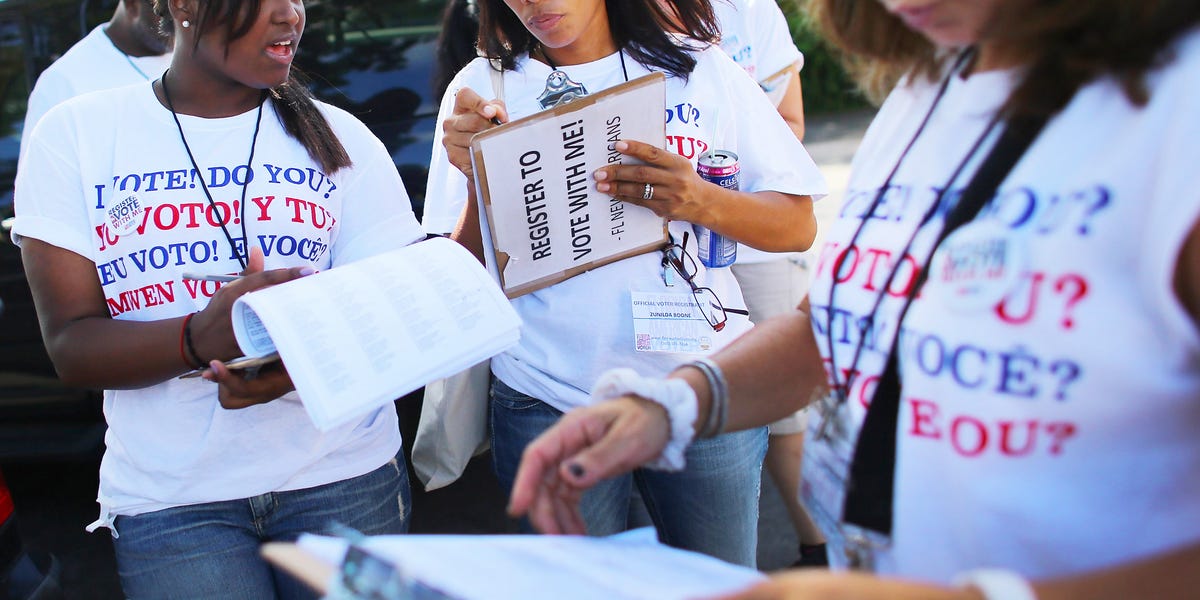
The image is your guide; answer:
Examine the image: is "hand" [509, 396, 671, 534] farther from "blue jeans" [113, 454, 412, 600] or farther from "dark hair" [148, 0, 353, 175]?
"dark hair" [148, 0, 353, 175]

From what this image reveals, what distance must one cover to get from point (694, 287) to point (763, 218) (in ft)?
0.70

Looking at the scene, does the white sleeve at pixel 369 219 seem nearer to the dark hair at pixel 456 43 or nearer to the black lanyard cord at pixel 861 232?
the dark hair at pixel 456 43

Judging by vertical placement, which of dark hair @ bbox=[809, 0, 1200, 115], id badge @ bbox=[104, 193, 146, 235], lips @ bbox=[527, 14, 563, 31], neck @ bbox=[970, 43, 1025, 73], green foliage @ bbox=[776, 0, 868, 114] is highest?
dark hair @ bbox=[809, 0, 1200, 115]

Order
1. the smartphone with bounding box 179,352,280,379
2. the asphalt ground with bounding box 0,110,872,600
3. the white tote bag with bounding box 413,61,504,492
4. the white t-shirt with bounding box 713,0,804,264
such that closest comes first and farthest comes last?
the smartphone with bounding box 179,352,280,379 → the white tote bag with bounding box 413,61,504,492 → the white t-shirt with bounding box 713,0,804,264 → the asphalt ground with bounding box 0,110,872,600

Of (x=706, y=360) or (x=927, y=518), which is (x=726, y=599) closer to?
(x=927, y=518)

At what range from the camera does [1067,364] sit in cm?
97

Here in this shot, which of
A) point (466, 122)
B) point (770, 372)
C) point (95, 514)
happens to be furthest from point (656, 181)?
point (95, 514)

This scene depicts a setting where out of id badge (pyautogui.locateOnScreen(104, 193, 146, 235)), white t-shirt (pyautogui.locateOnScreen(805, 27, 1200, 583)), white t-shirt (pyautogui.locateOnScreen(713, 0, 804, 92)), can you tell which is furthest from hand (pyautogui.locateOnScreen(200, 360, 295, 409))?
white t-shirt (pyautogui.locateOnScreen(713, 0, 804, 92))

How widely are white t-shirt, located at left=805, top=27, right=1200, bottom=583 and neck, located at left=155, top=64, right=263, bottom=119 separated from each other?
142cm

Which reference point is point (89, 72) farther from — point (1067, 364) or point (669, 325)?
point (1067, 364)

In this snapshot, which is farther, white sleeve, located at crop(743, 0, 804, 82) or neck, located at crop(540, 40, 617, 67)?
white sleeve, located at crop(743, 0, 804, 82)

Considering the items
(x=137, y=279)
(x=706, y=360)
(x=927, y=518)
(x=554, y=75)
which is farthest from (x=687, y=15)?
(x=927, y=518)

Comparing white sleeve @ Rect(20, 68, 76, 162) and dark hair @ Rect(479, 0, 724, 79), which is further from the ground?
dark hair @ Rect(479, 0, 724, 79)

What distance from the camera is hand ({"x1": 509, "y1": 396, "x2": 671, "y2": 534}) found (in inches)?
49.8
